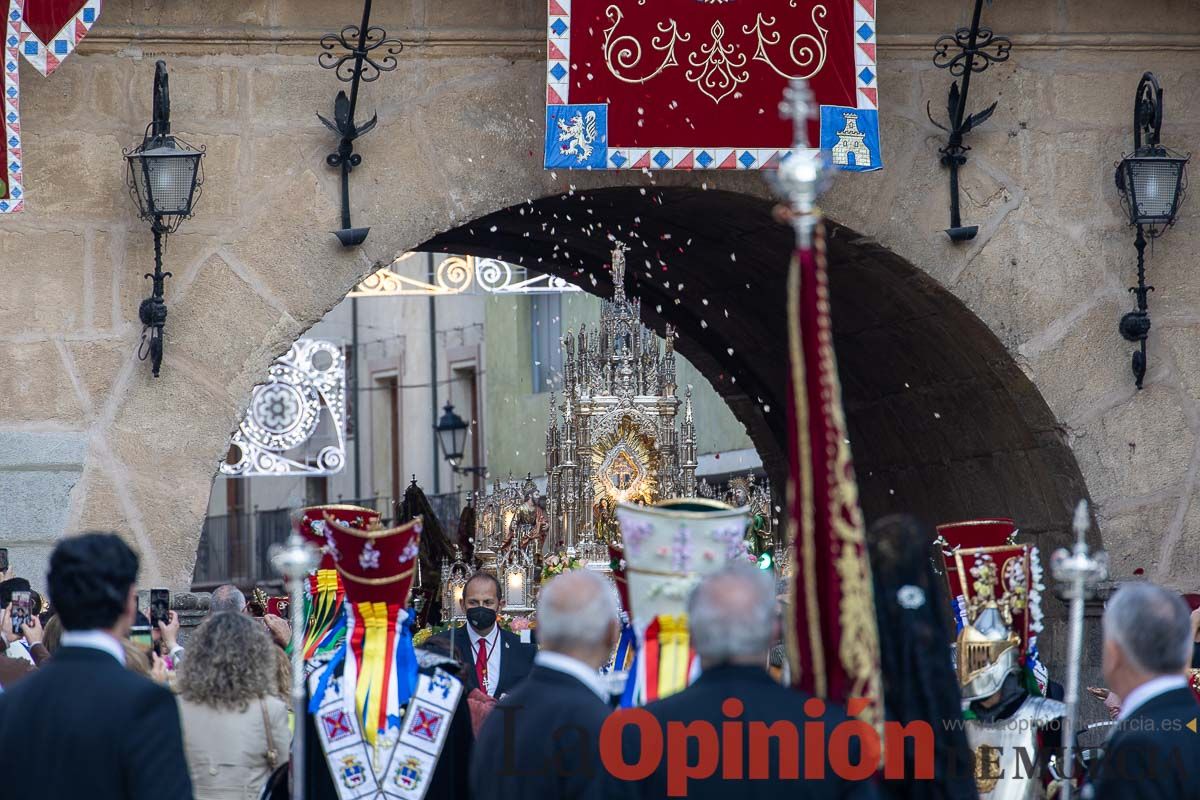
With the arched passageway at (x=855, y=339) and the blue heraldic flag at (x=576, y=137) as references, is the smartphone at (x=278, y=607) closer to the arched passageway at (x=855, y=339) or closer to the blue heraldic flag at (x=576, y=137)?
the arched passageway at (x=855, y=339)

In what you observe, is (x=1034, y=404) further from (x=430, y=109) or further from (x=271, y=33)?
(x=271, y=33)

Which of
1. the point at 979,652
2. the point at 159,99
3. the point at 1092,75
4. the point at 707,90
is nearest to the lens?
the point at 979,652

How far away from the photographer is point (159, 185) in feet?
29.0

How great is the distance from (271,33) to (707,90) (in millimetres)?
2067

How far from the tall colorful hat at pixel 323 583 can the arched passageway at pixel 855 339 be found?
8.78 feet

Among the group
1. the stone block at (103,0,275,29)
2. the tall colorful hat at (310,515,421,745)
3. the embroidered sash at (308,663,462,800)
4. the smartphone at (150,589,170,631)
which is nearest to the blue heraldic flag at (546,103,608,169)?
the stone block at (103,0,275,29)

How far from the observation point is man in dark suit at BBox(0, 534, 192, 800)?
420 centimetres

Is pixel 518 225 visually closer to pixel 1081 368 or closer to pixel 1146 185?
pixel 1081 368

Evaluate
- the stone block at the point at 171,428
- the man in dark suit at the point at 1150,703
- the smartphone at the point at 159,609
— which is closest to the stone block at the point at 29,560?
the stone block at the point at 171,428

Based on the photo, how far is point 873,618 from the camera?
4367mm

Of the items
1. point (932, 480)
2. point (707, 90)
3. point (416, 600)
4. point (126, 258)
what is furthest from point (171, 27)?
point (932, 480)

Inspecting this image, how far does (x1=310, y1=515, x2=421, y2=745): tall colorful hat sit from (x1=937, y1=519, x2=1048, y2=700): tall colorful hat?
6.25ft

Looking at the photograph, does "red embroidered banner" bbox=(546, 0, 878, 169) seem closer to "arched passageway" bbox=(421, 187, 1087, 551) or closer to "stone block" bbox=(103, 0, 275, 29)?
"arched passageway" bbox=(421, 187, 1087, 551)

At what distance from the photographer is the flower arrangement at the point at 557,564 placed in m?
10.6
